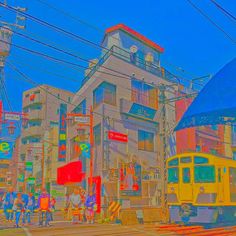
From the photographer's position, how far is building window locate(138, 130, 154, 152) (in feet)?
92.9

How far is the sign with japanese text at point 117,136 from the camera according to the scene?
23647 mm

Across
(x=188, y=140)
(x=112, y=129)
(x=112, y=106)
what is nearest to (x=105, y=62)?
(x=112, y=106)

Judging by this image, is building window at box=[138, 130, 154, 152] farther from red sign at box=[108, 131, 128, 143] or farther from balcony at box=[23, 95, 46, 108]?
balcony at box=[23, 95, 46, 108]

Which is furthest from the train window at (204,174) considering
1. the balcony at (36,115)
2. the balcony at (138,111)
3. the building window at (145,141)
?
the balcony at (36,115)

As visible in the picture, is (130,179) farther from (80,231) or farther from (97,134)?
(80,231)

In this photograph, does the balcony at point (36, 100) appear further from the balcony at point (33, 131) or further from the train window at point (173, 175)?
the train window at point (173, 175)

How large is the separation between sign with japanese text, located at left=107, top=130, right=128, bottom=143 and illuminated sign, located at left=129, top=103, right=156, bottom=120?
286cm

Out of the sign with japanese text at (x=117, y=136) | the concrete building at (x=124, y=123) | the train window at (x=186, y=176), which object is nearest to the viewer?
the train window at (x=186, y=176)

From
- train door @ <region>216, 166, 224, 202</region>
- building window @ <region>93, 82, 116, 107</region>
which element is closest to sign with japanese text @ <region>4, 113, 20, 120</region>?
building window @ <region>93, 82, 116, 107</region>

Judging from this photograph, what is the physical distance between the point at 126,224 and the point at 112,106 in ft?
35.1

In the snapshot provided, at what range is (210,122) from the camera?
18.3m

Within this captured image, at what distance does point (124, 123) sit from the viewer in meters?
26.8

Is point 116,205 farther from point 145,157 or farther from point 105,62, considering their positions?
point 105,62

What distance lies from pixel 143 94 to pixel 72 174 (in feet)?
28.4
